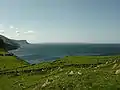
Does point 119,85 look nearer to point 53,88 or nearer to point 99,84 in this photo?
point 99,84

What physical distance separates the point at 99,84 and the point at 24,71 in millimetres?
58098

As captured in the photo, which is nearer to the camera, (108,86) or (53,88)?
(108,86)

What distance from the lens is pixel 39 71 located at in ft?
266

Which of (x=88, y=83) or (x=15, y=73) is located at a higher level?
(x=88, y=83)

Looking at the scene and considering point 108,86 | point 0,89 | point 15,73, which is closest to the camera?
point 108,86

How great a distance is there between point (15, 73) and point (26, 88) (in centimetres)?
3256

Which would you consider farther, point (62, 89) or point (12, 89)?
point (12, 89)

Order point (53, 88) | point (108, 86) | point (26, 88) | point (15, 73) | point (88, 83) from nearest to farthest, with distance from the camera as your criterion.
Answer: point (108, 86), point (88, 83), point (53, 88), point (26, 88), point (15, 73)

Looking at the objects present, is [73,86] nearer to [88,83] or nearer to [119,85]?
[88,83]

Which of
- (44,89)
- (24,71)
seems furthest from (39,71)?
(44,89)

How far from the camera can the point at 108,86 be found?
2603 cm

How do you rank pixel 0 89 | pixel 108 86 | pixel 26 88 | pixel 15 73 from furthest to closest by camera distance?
pixel 15 73, pixel 26 88, pixel 0 89, pixel 108 86

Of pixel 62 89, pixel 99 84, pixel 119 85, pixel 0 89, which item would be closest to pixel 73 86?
pixel 62 89

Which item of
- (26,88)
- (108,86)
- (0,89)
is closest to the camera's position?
(108,86)
